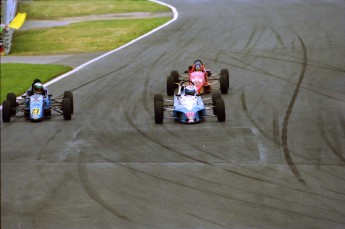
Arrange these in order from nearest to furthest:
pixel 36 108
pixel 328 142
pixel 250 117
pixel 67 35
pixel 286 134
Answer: pixel 328 142, pixel 286 134, pixel 36 108, pixel 250 117, pixel 67 35

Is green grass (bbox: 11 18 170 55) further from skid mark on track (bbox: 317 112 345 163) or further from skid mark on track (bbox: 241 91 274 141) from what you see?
skid mark on track (bbox: 317 112 345 163)

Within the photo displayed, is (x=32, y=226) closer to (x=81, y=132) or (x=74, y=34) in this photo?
(x=81, y=132)

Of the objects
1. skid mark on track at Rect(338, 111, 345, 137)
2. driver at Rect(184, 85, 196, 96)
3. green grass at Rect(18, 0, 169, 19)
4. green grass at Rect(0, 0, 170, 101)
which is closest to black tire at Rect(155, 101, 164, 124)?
driver at Rect(184, 85, 196, 96)

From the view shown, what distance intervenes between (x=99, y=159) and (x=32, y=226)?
511cm

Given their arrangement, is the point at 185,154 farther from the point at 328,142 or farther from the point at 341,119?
the point at 341,119

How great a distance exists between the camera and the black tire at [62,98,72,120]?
22359mm

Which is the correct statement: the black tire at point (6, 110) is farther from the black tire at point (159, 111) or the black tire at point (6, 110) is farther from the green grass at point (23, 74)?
the green grass at point (23, 74)

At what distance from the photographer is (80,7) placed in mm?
57219

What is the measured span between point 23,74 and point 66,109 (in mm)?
9835

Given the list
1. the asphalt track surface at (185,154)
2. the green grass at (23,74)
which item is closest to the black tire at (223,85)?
the asphalt track surface at (185,154)

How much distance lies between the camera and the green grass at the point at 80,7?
53.9 meters

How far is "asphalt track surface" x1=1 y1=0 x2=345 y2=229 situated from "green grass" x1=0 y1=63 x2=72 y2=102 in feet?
4.30

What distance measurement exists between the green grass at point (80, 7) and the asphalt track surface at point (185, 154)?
63.4 ft

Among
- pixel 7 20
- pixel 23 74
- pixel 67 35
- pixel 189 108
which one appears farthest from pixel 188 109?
pixel 67 35
